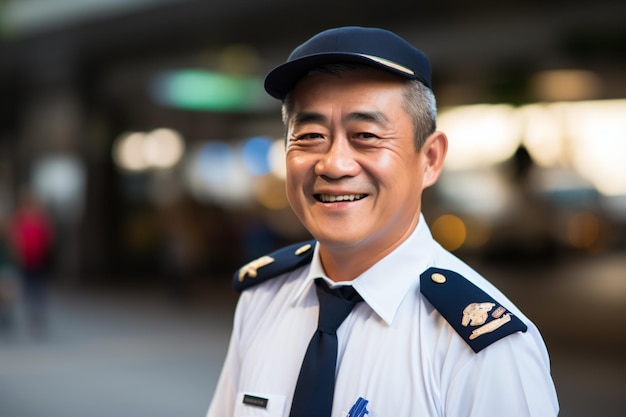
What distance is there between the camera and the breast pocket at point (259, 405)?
1.75m

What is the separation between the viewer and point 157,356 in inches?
320

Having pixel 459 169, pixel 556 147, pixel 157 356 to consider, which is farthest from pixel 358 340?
pixel 459 169

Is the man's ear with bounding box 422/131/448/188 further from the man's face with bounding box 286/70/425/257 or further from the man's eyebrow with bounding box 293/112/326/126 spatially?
the man's eyebrow with bounding box 293/112/326/126

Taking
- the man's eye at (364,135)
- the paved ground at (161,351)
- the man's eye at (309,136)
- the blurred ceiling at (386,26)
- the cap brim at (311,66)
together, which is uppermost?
the blurred ceiling at (386,26)

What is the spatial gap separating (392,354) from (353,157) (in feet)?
1.42

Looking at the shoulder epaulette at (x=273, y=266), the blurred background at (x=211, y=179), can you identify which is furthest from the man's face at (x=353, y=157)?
the blurred background at (x=211, y=179)

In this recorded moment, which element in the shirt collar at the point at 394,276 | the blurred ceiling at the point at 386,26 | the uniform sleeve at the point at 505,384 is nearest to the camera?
the uniform sleeve at the point at 505,384

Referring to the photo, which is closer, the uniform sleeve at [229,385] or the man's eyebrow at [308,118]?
the man's eyebrow at [308,118]

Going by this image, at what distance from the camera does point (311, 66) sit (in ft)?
5.40

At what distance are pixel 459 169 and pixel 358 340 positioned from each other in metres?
18.5

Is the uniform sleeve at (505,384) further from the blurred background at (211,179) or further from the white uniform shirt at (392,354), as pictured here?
the blurred background at (211,179)

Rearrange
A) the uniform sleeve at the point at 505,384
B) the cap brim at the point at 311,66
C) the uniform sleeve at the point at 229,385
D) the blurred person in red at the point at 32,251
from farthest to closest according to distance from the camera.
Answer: the blurred person in red at the point at 32,251 < the uniform sleeve at the point at 229,385 < the cap brim at the point at 311,66 < the uniform sleeve at the point at 505,384

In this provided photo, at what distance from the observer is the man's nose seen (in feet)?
5.30

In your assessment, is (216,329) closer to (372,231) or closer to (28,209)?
(28,209)
